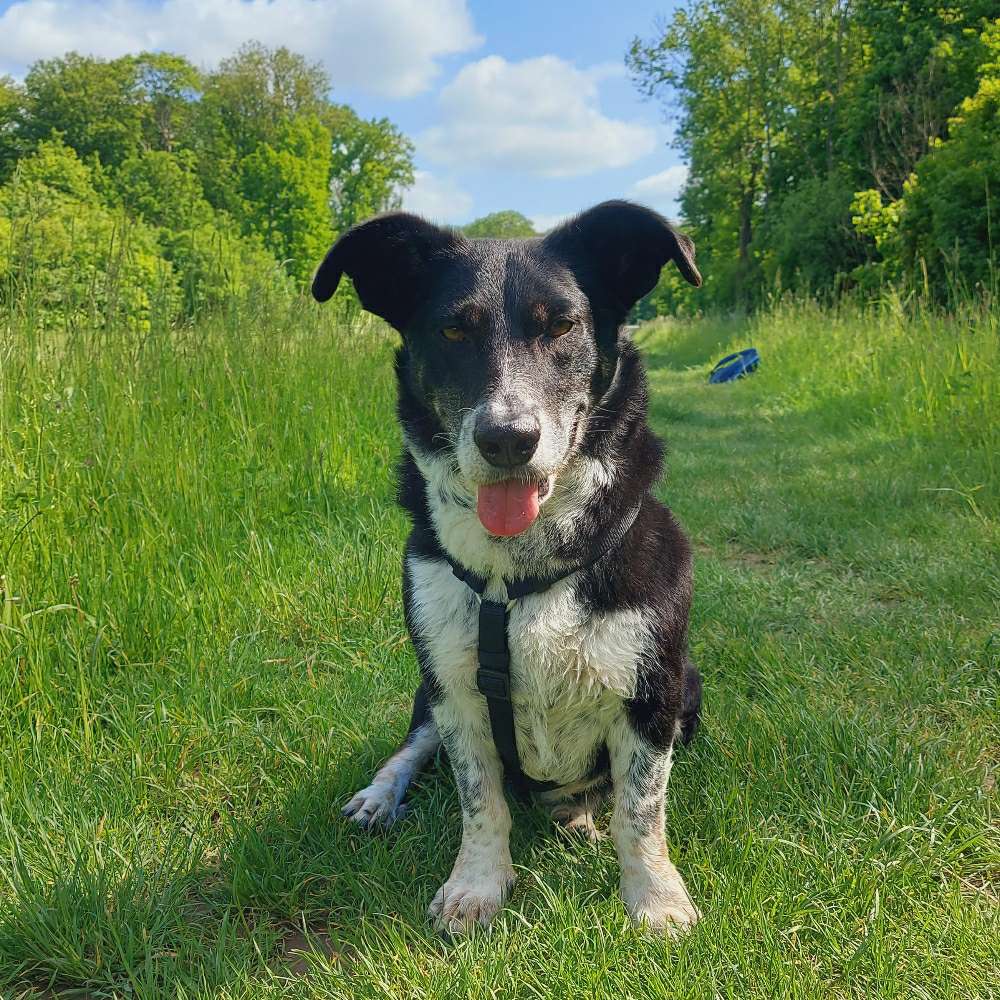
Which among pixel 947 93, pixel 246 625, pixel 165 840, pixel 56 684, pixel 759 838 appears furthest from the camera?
pixel 947 93

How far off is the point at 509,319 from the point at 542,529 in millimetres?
581

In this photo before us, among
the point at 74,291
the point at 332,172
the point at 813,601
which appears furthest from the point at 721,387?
the point at 332,172

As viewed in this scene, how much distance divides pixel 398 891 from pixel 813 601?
2458mm

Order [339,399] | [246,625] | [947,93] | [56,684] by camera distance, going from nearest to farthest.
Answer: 1. [56,684]
2. [246,625]
3. [339,399]
4. [947,93]

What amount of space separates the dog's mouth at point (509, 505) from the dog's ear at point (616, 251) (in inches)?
26.5

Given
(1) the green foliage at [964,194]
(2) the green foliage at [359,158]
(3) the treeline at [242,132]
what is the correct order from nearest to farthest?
1. (1) the green foliage at [964,194]
2. (3) the treeline at [242,132]
3. (2) the green foliage at [359,158]

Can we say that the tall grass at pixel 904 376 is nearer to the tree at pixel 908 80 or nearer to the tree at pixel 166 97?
the tree at pixel 908 80

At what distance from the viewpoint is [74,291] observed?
11.7ft

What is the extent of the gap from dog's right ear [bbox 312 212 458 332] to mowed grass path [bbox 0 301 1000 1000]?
145cm

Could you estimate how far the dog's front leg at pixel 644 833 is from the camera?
1.87 meters

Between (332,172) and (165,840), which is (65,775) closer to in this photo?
(165,840)

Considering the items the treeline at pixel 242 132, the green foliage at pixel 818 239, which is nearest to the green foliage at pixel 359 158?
the treeline at pixel 242 132

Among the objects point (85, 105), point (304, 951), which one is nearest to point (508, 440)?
point (304, 951)

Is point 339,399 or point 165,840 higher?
point 339,399
